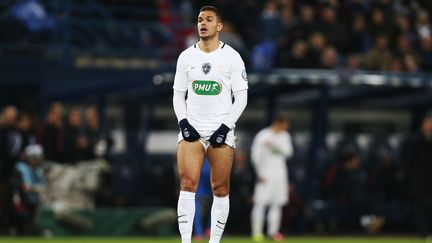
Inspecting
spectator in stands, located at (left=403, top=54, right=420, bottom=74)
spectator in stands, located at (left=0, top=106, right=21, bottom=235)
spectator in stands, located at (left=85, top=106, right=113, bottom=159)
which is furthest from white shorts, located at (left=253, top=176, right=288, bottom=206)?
spectator in stands, located at (left=403, top=54, right=420, bottom=74)

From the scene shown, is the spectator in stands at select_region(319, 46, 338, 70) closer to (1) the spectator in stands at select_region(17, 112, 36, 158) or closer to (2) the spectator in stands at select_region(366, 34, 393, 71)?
(2) the spectator in stands at select_region(366, 34, 393, 71)

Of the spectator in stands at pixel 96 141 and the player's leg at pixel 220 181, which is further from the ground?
the player's leg at pixel 220 181

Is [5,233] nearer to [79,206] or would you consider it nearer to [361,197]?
[79,206]

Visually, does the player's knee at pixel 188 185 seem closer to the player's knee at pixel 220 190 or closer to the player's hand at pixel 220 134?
the player's knee at pixel 220 190

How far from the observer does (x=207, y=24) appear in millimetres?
12766

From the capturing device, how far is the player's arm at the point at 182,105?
12750 millimetres

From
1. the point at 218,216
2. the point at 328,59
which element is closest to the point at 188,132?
the point at 218,216

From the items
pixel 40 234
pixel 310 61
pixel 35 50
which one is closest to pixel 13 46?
pixel 35 50

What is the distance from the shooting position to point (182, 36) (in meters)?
25.3

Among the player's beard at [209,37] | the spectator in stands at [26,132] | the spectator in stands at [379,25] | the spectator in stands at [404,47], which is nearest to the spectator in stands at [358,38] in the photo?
the spectator in stands at [379,25]

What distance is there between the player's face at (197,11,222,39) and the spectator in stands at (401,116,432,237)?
8877 millimetres

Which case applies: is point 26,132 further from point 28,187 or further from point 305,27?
point 305,27

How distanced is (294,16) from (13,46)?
673cm

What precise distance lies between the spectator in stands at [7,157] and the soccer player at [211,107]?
10080mm
